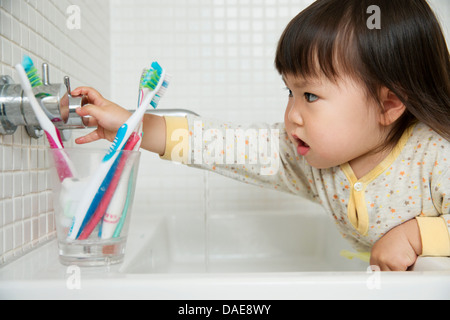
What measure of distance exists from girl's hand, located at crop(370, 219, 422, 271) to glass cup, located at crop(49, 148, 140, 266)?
A: 386 millimetres

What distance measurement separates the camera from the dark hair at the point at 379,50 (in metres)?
0.62

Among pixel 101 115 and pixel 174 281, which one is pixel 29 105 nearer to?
pixel 101 115

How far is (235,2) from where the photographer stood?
116cm

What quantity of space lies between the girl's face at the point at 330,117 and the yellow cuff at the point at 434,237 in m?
0.15

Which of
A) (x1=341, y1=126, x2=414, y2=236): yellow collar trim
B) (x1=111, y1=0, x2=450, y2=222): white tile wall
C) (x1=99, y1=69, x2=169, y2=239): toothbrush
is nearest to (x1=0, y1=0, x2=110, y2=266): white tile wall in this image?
(x1=99, y1=69, x2=169, y2=239): toothbrush

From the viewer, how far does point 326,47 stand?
623mm

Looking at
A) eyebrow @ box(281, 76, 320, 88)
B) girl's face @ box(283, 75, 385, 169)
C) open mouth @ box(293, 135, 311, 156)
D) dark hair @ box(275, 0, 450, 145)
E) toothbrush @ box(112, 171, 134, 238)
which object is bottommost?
toothbrush @ box(112, 171, 134, 238)

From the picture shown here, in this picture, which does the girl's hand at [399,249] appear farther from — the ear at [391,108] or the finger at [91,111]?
the finger at [91,111]

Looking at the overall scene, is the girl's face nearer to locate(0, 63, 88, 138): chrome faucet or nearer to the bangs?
the bangs

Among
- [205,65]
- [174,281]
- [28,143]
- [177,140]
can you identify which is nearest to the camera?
[174,281]

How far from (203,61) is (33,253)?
2.42 feet

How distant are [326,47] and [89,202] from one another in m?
0.40

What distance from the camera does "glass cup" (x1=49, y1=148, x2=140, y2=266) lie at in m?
0.48

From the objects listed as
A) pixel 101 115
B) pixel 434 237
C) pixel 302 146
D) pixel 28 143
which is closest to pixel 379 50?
pixel 302 146
